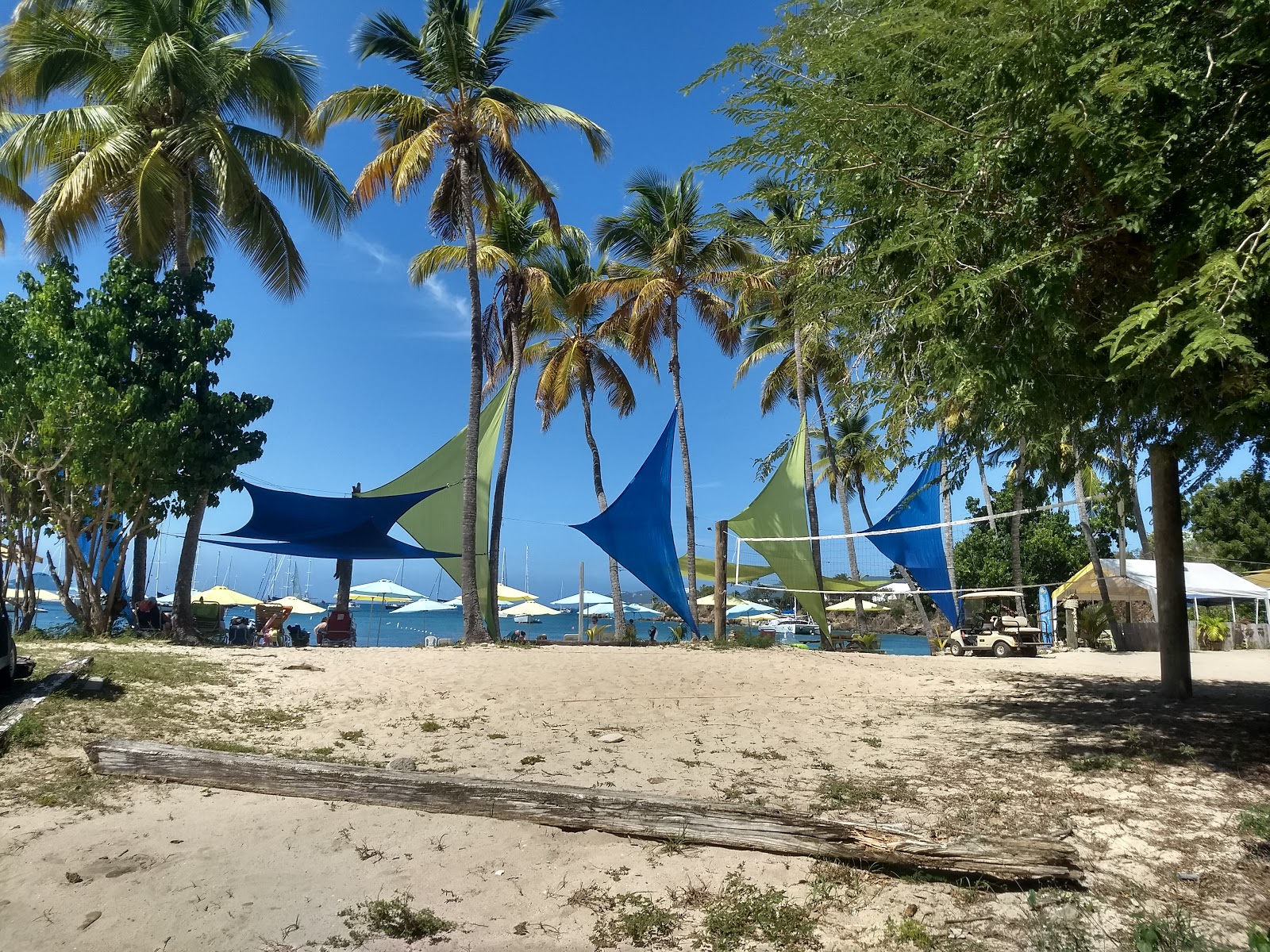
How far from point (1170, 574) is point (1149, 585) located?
1216 cm

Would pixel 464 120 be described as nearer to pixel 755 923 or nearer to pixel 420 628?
pixel 755 923

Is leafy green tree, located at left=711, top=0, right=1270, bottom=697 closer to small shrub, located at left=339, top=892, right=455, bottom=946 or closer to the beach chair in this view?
small shrub, located at left=339, top=892, right=455, bottom=946

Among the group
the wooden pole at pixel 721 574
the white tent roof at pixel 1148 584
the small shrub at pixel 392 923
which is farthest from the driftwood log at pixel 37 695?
the white tent roof at pixel 1148 584

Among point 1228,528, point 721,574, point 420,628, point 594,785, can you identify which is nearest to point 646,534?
point 721,574

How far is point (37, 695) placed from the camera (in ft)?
21.1

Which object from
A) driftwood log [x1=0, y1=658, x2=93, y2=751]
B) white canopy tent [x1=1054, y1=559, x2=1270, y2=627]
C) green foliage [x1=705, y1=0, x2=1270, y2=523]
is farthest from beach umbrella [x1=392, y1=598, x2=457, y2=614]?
green foliage [x1=705, y1=0, x2=1270, y2=523]

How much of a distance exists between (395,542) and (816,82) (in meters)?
12.0

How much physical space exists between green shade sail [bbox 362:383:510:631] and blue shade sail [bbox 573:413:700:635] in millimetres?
2448

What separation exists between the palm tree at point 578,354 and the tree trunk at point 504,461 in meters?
2.03

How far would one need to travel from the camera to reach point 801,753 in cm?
642

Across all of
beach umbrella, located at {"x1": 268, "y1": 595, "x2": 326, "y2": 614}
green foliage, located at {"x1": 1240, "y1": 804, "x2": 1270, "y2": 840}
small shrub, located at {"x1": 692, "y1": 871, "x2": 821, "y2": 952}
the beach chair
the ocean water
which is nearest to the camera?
small shrub, located at {"x1": 692, "y1": 871, "x2": 821, "y2": 952}

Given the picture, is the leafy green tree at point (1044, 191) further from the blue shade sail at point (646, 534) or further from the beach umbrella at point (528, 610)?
the beach umbrella at point (528, 610)

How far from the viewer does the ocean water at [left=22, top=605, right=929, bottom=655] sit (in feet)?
88.0

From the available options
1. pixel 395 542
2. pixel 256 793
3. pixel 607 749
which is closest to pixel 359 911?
pixel 256 793
